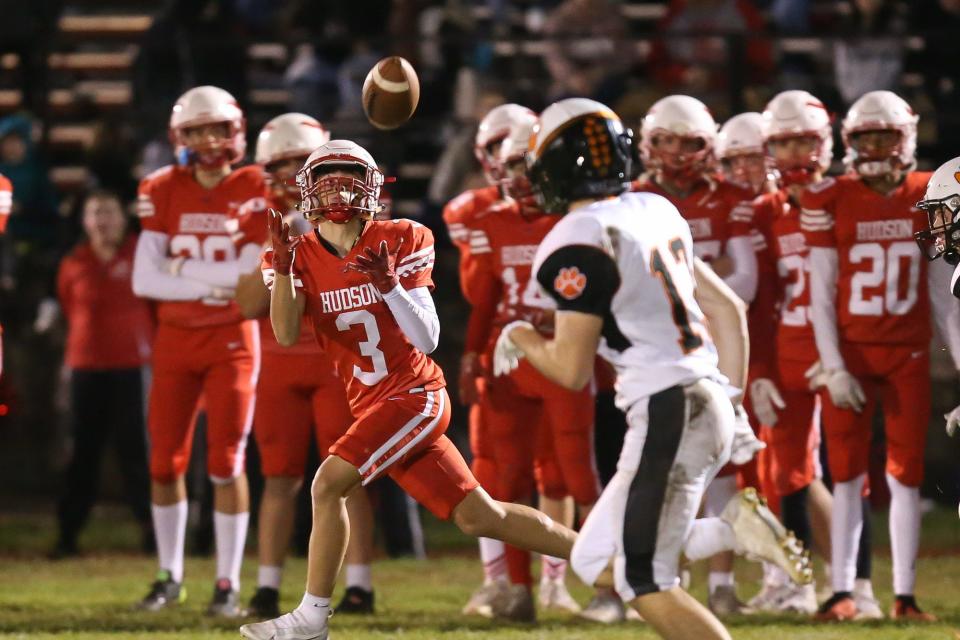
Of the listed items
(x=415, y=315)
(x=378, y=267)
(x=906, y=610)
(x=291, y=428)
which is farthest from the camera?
(x=291, y=428)

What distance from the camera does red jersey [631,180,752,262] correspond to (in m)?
7.18

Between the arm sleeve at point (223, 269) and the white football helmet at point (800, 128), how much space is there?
7.38 feet

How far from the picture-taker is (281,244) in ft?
17.9

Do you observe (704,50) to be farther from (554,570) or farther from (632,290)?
(632,290)

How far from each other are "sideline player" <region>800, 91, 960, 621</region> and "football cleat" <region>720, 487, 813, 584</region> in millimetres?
2179

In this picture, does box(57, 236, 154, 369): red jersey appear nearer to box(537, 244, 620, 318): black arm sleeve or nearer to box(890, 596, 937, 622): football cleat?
box(890, 596, 937, 622): football cleat

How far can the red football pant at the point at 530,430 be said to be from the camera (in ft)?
22.8

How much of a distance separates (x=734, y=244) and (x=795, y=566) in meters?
2.67

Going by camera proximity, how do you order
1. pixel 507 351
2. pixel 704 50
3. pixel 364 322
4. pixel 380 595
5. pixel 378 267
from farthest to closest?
pixel 704 50 < pixel 380 595 < pixel 364 322 < pixel 378 267 < pixel 507 351

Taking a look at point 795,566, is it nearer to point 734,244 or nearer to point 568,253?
point 568,253

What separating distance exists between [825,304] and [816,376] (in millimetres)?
306

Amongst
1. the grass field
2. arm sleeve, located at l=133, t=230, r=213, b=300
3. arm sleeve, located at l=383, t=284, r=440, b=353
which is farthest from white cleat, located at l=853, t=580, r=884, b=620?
arm sleeve, located at l=133, t=230, r=213, b=300

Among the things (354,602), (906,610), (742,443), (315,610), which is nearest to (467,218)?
(354,602)

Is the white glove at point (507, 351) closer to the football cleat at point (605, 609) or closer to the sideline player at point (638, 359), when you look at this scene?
the sideline player at point (638, 359)
